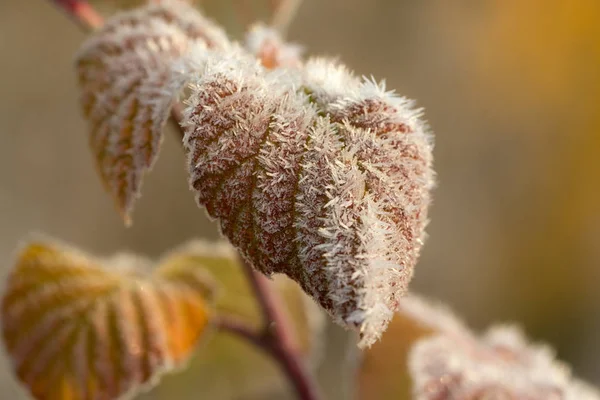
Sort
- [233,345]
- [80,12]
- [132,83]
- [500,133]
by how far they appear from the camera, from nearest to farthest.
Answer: [132,83] < [80,12] < [233,345] < [500,133]

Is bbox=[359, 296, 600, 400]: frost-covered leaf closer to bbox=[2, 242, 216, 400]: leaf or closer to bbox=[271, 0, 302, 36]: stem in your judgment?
bbox=[2, 242, 216, 400]: leaf

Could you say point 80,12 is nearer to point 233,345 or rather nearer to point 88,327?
point 88,327

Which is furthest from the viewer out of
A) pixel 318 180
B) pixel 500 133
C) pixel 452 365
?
pixel 500 133

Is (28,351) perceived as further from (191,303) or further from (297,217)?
(297,217)

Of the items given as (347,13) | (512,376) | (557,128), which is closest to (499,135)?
(557,128)

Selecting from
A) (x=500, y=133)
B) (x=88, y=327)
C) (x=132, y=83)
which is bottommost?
(x=88, y=327)

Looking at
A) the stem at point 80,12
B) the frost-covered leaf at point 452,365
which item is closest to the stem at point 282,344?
the frost-covered leaf at point 452,365

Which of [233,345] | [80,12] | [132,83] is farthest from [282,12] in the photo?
[233,345]

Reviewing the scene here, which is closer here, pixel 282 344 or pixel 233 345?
pixel 282 344

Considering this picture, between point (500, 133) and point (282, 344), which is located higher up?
point (500, 133)
